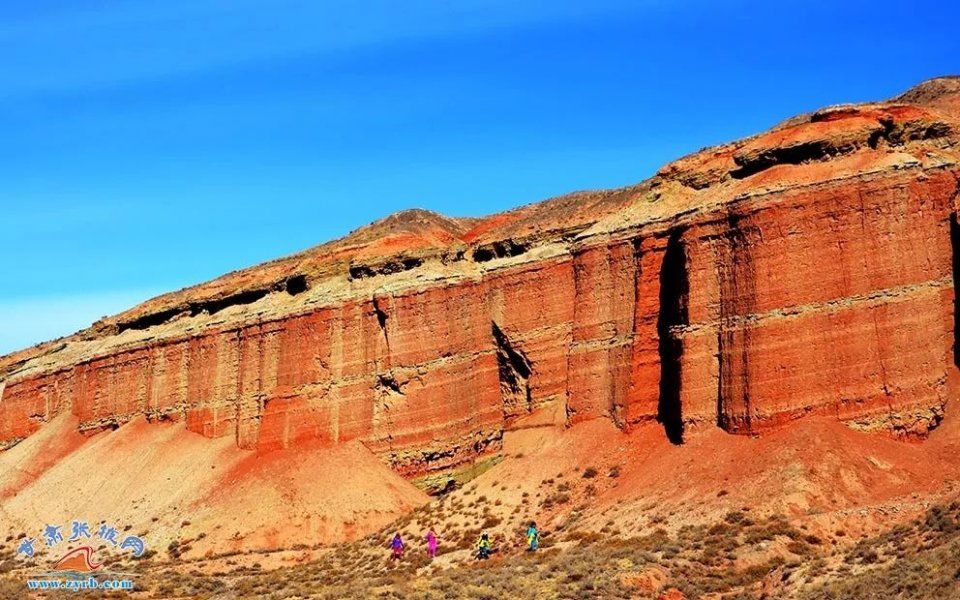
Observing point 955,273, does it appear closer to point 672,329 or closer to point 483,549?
point 672,329

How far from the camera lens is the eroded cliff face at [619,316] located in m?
36.0

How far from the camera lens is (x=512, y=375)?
46.4 meters

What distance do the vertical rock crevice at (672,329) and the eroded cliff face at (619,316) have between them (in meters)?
0.10

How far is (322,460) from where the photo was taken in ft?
156

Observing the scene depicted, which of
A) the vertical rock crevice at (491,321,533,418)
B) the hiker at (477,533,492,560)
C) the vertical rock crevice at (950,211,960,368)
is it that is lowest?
the hiker at (477,533,492,560)

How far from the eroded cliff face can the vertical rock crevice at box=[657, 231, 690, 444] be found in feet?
0.34

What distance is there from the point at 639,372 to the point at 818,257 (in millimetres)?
7913

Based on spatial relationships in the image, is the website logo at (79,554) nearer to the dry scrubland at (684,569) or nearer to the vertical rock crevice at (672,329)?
the dry scrubland at (684,569)

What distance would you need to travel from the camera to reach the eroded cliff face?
35969 millimetres

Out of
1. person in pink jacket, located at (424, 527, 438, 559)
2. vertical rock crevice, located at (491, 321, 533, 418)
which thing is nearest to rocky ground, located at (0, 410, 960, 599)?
person in pink jacket, located at (424, 527, 438, 559)

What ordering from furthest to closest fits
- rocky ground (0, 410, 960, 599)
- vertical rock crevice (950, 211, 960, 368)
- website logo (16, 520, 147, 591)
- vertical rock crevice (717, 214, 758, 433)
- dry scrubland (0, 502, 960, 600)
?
website logo (16, 520, 147, 591), vertical rock crevice (717, 214, 758, 433), vertical rock crevice (950, 211, 960, 368), rocky ground (0, 410, 960, 599), dry scrubland (0, 502, 960, 600)

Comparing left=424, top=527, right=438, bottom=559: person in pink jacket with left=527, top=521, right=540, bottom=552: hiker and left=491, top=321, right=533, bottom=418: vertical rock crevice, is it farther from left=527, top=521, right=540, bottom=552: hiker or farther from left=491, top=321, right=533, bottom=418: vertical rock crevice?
left=491, top=321, right=533, bottom=418: vertical rock crevice

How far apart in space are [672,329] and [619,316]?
331cm

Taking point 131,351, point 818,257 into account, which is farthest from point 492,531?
point 131,351
